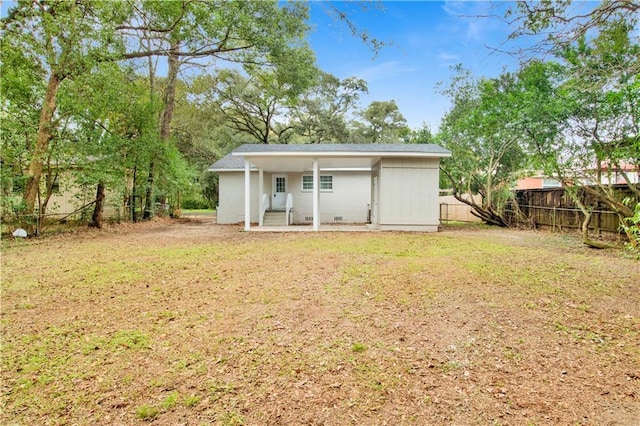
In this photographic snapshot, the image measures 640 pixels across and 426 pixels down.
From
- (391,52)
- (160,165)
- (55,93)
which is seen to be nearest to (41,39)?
(55,93)

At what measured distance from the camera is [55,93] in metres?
9.98

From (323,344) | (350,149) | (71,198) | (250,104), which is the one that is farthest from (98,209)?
(250,104)

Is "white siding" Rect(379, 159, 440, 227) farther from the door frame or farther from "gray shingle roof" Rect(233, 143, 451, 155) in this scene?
the door frame

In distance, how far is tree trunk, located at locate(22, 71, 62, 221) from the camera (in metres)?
9.78

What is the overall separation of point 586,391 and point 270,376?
246cm

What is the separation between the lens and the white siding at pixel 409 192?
11.9 meters

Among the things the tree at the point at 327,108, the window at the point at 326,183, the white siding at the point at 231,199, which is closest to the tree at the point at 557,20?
the window at the point at 326,183

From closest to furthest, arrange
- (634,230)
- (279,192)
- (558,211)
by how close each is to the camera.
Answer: (634,230)
(558,211)
(279,192)

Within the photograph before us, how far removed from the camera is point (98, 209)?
1240 cm

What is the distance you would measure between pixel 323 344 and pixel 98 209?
12442 millimetres

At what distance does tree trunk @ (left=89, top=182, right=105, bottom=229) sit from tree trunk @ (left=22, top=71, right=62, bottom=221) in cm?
218

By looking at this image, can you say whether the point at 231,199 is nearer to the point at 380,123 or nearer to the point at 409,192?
the point at 409,192

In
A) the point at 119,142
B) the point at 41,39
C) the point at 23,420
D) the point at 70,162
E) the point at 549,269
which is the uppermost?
the point at 41,39

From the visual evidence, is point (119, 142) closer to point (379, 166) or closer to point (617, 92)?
point (379, 166)
